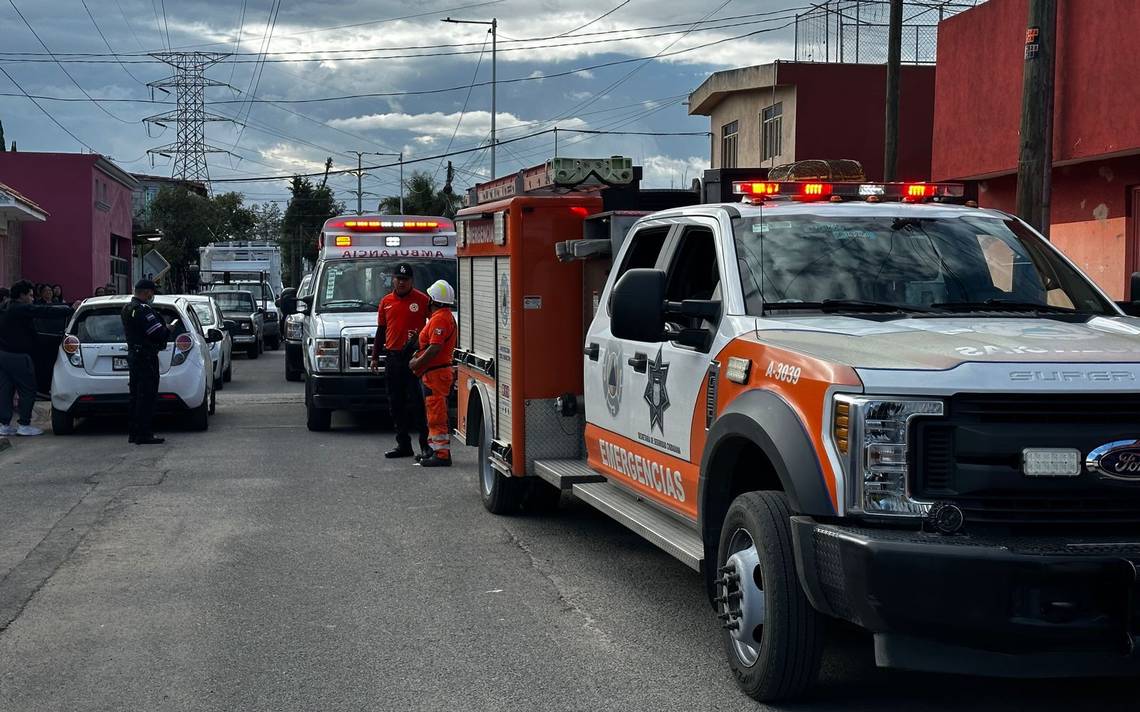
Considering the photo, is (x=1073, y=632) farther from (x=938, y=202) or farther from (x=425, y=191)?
(x=425, y=191)

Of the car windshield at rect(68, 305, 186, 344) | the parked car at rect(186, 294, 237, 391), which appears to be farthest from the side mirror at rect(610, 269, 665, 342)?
the parked car at rect(186, 294, 237, 391)

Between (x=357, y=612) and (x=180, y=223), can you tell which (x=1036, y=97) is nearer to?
(x=357, y=612)

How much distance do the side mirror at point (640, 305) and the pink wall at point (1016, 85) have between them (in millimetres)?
10636

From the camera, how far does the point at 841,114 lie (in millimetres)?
31953

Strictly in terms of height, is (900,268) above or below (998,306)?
above

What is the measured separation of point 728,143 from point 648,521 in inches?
1230

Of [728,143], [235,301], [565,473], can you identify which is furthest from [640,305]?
[728,143]

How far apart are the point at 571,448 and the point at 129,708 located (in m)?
4.17

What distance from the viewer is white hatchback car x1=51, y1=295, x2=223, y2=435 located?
15.5 metres

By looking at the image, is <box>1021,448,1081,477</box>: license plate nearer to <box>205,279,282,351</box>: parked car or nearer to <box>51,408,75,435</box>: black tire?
<box>51,408,75,435</box>: black tire

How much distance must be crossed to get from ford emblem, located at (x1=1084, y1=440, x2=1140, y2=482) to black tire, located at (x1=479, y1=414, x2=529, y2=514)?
5719 mm

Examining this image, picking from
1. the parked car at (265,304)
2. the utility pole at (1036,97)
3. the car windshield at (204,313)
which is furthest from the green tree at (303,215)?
the utility pole at (1036,97)

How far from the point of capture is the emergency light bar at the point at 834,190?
6.90m

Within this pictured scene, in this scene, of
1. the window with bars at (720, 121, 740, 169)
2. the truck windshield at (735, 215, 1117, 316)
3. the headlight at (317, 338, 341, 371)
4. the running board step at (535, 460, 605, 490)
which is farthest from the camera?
the window with bars at (720, 121, 740, 169)
